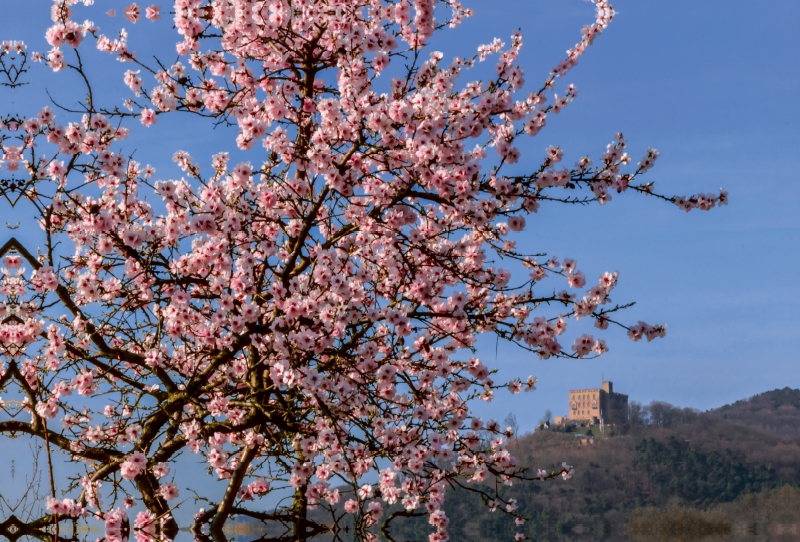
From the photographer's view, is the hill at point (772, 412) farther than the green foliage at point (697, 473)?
Yes

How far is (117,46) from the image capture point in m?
6.31

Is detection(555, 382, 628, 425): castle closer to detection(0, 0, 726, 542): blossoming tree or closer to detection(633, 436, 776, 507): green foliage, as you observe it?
detection(633, 436, 776, 507): green foliage

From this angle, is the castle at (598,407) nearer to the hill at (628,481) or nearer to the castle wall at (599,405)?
the castle wall at (599,405)

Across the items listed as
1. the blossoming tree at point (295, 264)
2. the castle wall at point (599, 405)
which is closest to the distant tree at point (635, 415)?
the castle wall at point (599, 405)

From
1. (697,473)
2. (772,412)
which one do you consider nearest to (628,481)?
(697,473)

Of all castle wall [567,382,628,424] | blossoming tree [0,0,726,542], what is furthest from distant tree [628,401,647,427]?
blossoming tree [0,0,726,542]

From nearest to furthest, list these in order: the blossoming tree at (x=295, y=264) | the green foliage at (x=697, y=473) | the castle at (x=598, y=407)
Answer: the blossoming tree at (x=295, y=264) < the green foliage at (x=697, y=473) < the castle at (x=598, y=407)

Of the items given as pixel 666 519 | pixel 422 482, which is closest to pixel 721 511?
pixel 666 519

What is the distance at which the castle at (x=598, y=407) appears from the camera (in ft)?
372

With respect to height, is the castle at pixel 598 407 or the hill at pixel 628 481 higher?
the castle at pixel 598 407

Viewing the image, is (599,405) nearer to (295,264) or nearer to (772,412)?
(772,412)

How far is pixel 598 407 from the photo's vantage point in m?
115

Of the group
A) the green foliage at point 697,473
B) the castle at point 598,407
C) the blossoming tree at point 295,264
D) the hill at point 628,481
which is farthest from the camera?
the castle at point 598,407

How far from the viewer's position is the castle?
114 m
